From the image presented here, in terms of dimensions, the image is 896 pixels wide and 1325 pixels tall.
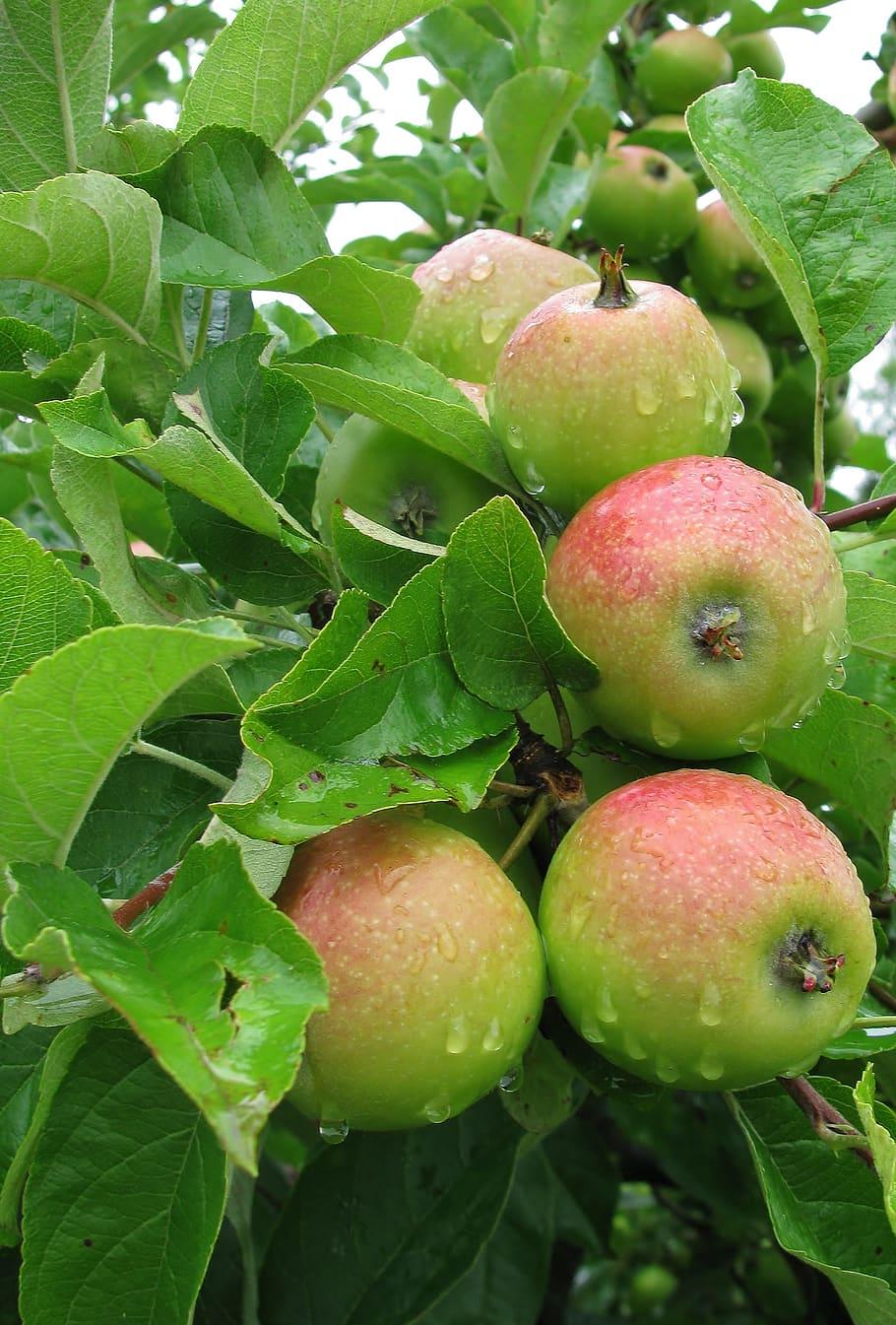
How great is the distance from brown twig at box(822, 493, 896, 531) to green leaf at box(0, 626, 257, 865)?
21.0 inches

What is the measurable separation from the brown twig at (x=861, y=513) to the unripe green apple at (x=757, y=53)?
1120 mm

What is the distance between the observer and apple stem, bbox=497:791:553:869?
30.0 inches

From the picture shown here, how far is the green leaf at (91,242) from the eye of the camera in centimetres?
74

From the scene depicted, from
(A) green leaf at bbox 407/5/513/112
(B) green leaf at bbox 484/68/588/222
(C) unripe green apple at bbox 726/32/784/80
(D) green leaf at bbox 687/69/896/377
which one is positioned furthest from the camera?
(C) unripe green apple at bbox 726/32/784/80

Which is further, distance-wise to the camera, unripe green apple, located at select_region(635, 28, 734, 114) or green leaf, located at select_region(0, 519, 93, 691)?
unripe green apple, located at select_region(635, 28, 734, 114)

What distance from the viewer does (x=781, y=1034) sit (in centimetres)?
65

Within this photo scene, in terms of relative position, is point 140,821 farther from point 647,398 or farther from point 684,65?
point 684,65

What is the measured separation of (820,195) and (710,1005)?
24.5 inches

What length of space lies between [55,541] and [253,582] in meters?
0.64

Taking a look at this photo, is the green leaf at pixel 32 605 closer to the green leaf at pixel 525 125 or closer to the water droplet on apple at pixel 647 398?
the water droplet on apple at pixel 647 398

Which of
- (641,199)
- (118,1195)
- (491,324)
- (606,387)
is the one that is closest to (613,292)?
(606,387)

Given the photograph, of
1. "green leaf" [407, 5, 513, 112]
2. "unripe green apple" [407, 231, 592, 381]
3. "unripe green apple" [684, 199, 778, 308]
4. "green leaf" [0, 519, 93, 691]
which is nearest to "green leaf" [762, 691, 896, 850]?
"unripe green apple" [407, 231, 592, 381]

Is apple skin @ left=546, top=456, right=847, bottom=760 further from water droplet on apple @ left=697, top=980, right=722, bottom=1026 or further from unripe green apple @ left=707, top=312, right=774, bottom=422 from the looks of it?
unripe green apple @ left=707, top=312, right=774, bottom=422

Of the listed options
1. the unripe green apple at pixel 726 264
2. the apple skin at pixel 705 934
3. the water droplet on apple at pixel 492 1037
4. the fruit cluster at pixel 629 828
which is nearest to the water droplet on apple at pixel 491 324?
the fruit cluster at pixel 629 828
